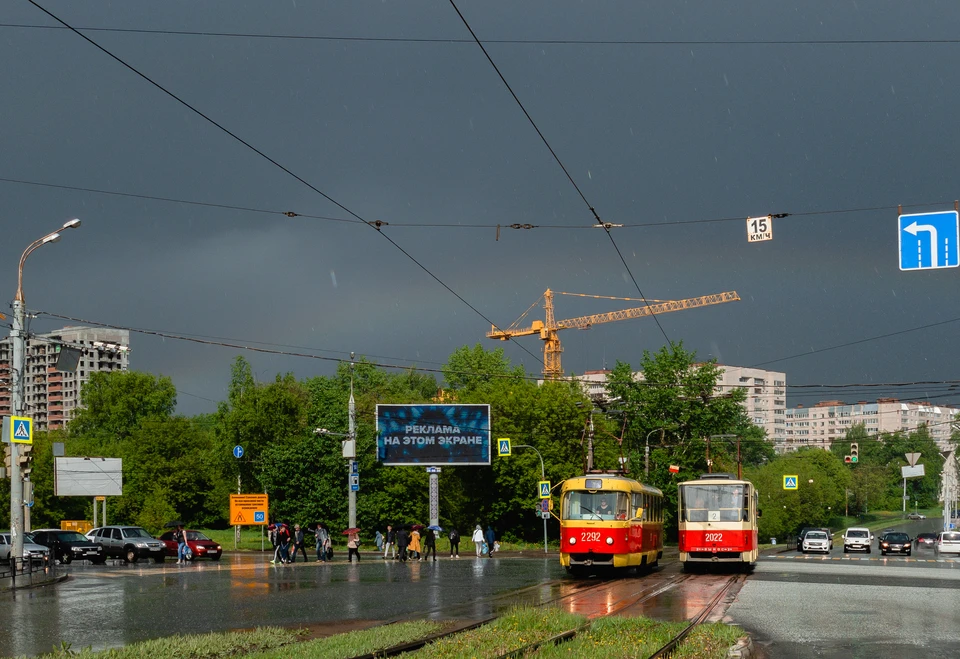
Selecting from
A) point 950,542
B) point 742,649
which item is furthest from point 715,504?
point 950,542

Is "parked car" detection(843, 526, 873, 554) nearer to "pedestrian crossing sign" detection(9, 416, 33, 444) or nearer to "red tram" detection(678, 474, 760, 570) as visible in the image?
"red tram" detection(678, 474, 760, 570)

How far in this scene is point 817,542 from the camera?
207 ft

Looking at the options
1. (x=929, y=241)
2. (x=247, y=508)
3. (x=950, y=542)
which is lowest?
(x=950, y=542)

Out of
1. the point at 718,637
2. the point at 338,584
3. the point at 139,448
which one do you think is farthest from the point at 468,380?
the point at 718,637

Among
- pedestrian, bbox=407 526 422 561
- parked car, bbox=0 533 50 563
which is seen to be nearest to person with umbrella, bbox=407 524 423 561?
pedestrian, bbox=407 526 422 561

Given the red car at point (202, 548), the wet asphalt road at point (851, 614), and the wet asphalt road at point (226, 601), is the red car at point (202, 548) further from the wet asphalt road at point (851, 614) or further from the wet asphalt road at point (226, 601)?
the wet asphalt road at point (851, 614)

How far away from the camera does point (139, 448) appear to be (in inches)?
3688

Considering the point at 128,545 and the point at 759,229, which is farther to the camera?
the point at 128,545

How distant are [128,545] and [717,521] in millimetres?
27846

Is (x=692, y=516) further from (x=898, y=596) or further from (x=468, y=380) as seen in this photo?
(x=468, y=380)

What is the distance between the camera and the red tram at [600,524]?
105 ft

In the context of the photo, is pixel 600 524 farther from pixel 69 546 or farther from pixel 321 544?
pixel 69 546

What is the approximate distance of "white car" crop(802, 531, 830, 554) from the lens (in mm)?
62688

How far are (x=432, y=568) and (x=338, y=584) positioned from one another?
35.5ft
